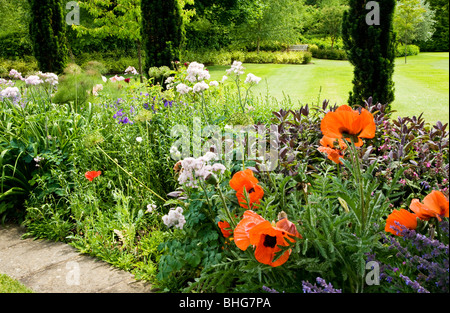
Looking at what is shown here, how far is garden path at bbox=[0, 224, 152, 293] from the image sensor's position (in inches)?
93.0

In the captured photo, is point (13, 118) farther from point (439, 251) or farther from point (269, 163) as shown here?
point (439, 251)

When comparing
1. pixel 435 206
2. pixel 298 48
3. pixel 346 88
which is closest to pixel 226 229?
Answer: pixel 435 206

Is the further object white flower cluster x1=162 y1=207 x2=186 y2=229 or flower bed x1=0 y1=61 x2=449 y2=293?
white flower cluster x1=162 y1=207 x2=186 y2=229

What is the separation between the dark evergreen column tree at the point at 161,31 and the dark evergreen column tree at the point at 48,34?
13.5 feet

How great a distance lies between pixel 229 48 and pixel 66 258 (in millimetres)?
22956

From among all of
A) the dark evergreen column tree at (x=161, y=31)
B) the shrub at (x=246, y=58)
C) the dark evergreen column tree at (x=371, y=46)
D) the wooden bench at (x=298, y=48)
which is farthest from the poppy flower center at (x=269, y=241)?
the wooden bench at (x=298, y=48)

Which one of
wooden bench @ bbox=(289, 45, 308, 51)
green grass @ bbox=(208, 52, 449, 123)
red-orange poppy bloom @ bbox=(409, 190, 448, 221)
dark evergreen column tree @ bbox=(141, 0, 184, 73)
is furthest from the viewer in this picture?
wooden bench @ bbox=(289, 45, 308, 51)

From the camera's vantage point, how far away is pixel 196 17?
71.6 ft

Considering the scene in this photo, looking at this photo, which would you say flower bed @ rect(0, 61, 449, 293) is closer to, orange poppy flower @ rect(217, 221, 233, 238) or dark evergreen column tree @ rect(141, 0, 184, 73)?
orange poppy flower @ rect(217, 221, 233, 238)

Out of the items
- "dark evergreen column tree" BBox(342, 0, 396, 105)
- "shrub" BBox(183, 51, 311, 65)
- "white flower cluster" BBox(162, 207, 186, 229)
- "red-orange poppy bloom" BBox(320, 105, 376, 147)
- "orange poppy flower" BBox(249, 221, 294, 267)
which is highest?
"shrub" BBox(183, 51, 311, 65)

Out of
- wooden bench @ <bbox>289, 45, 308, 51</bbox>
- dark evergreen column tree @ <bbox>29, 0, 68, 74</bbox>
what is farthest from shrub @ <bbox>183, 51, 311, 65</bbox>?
dark evergreen column tree @ <bbox>29, 0, 68, 74</bbox>

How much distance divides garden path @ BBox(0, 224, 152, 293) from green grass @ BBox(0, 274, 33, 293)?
5 centimetres

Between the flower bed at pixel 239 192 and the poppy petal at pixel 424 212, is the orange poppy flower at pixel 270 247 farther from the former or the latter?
the poppy petal at pixel 424 212

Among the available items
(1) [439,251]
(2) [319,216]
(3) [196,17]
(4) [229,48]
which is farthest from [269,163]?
(4) [229,48]
